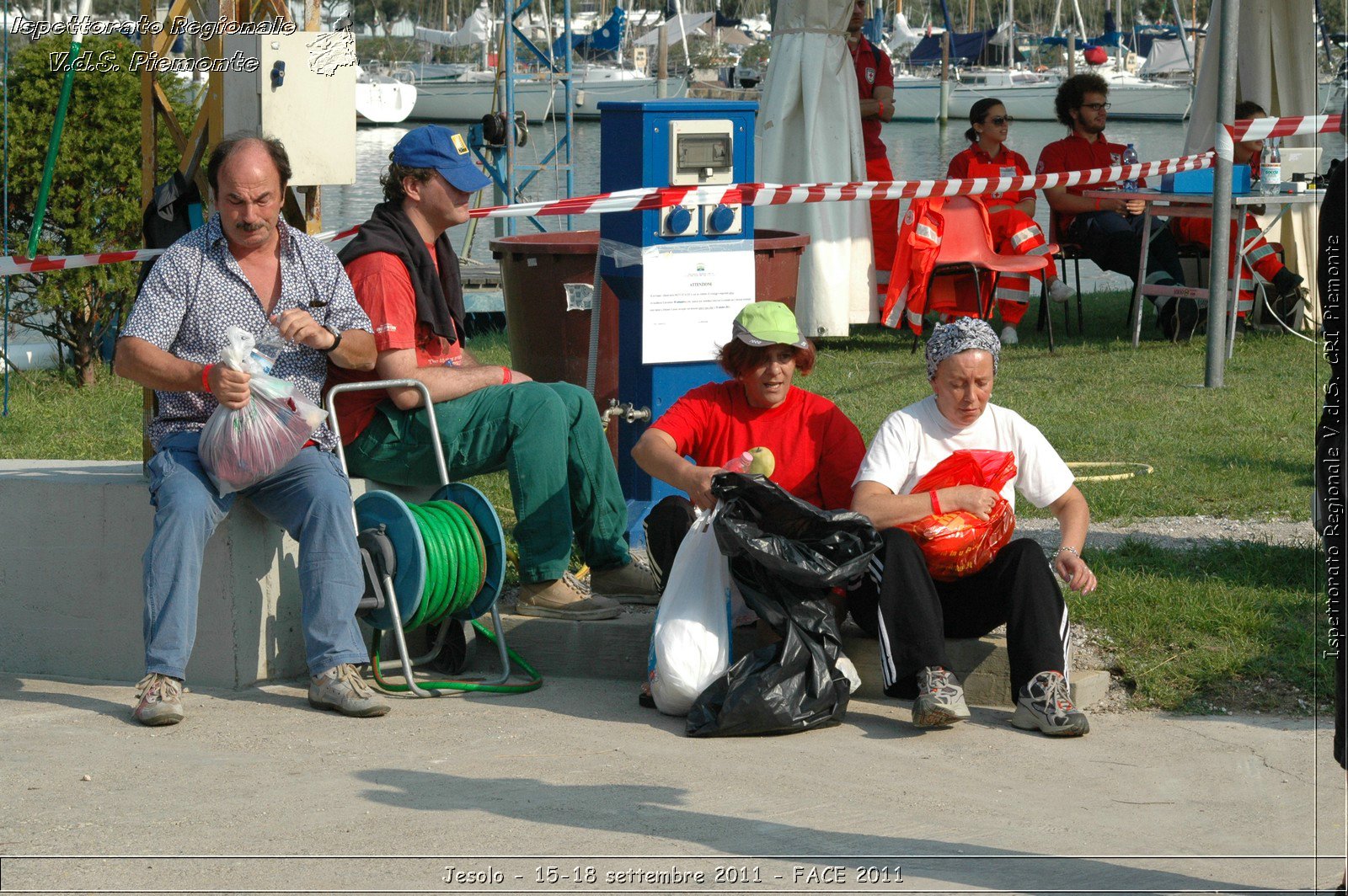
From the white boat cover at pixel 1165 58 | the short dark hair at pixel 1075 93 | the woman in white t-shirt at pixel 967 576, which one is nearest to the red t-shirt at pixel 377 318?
the woman in white t-shirt at pixel 967 576

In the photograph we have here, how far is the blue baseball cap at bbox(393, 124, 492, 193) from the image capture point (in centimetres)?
529

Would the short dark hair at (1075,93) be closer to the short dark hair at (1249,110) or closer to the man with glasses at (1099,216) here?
the man with glasses at (1099,216)

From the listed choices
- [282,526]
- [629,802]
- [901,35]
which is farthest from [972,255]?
[901,35]

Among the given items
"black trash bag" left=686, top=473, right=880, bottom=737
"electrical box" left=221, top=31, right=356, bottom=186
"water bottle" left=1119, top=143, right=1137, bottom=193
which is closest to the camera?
"black trash bag" left=686, top=473, right=880, bottom=737

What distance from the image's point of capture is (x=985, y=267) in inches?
412

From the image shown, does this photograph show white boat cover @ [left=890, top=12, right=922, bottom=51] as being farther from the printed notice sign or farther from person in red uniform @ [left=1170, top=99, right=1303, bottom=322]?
the printed notice sign

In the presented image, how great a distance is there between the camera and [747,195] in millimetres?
6066

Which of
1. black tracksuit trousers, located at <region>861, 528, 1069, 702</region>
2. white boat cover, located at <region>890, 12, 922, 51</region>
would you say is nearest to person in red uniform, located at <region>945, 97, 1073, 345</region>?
black tracksuit trousers, located at <region>861, 528, 1069, 702</region>

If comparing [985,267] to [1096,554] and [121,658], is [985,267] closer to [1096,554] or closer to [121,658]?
[1096,554]

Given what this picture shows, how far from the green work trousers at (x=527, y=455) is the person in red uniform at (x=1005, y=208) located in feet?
19.6

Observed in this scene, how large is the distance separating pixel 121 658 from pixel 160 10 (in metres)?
2.39

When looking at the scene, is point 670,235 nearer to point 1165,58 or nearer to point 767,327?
point 767,327

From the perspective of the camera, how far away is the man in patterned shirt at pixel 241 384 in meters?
4.65

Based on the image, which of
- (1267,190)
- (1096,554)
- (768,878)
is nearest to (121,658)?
(768,878)
